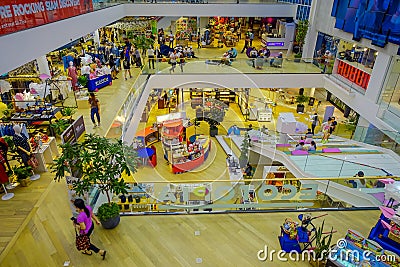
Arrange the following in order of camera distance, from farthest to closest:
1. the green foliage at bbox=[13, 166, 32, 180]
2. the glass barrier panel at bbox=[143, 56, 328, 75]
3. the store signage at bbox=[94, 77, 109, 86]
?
the glass barrier panel at bbox=[143, 56, 328, 75] < the store signage at bbox=[94, 77, 109, 86] < the green foliage at bbox=[13, 166, 32, 180]

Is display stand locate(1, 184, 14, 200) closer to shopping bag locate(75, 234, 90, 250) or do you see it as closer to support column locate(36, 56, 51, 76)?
shopping bag locate(75, 234, 90, 250)

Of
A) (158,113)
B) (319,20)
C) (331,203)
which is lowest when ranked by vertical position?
(158,113)

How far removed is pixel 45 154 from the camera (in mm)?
7195

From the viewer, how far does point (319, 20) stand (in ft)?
51.2

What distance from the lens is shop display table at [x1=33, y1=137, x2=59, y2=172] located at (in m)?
6.87

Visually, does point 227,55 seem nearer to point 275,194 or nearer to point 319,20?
point 319,20

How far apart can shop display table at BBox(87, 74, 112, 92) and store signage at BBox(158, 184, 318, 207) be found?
6716 millimetres

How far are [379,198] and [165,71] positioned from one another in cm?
1033

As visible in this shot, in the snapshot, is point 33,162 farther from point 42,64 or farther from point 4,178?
point 42,64

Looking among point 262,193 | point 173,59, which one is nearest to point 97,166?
point 262,193

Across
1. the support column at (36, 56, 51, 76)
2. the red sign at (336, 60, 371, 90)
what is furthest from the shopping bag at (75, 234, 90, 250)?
the red sign at (336, 60, 371, 90)

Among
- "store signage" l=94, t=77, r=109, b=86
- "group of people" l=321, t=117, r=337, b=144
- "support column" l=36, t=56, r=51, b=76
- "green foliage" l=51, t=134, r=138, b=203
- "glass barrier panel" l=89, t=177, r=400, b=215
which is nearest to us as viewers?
"green foliage" l=51, t=134, r=138, b=203

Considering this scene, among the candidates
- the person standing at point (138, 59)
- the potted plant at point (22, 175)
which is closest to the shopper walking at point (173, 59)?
the person standing at point (138, 59)

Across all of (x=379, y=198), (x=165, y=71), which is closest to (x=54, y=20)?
(x=165, y=71)
